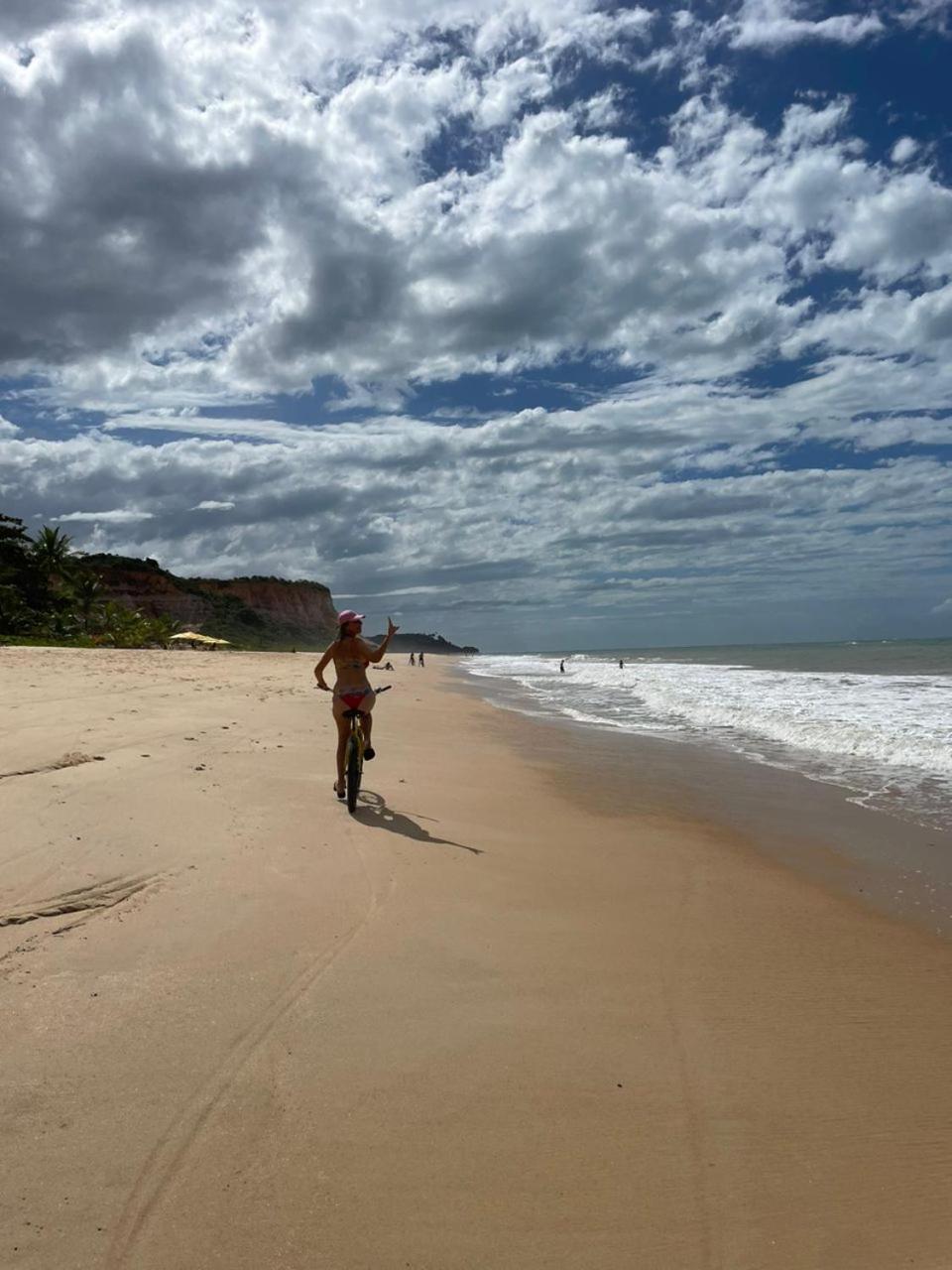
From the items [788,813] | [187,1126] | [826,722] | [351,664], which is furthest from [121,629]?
[187,1126]

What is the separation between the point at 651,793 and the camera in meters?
9.43

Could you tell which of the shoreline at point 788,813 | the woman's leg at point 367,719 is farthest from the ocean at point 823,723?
the woman's leg at point 367,719

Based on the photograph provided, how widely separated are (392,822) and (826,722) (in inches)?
426

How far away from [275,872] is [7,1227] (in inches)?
115

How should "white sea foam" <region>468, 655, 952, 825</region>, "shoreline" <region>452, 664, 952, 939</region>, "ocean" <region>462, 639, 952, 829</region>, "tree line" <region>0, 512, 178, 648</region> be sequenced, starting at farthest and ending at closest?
"tree line" <region>0, 512, 178, 648</region> < "white sea foam" <region>468, 655, 952, 825</region> < "ocean" <region>462, 639, 952, 829</region> < "shoreline" <region>452, 664, 952, 939</region>

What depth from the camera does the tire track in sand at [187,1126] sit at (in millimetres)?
2248

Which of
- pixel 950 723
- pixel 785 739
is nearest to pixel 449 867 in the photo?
pixel 785 739

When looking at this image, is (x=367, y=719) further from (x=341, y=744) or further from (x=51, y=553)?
(x=51, y=553)

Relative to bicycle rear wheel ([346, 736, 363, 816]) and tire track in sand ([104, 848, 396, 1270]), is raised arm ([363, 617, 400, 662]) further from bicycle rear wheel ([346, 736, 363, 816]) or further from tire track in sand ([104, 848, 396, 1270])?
tire track in sand ([104, 848, 396, 1270])

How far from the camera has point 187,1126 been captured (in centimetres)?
265

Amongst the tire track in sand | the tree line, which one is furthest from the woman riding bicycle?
the tree line

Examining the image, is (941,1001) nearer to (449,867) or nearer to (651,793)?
(449,867)

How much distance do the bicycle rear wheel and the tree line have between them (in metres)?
34.6

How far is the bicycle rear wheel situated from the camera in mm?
7253
